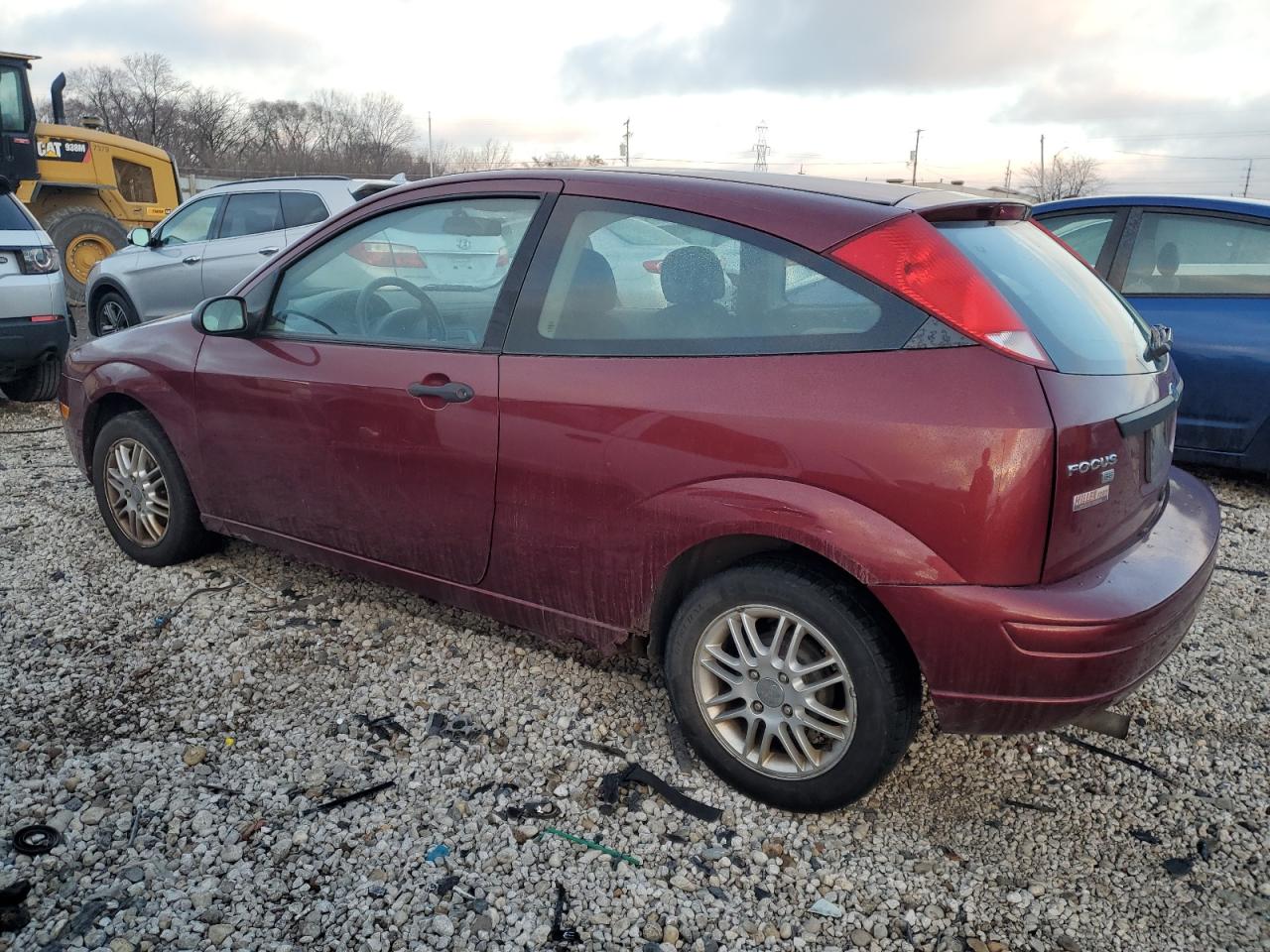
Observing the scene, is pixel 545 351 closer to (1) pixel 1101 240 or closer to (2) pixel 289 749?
(2) pixel 289 749

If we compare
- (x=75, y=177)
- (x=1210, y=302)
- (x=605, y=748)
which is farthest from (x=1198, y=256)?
(x=75, y=177)

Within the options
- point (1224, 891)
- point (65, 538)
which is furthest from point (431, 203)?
point (1224, 891)

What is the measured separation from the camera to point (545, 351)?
2.85 m

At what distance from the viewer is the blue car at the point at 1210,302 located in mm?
5188

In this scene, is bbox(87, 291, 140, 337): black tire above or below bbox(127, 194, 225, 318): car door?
below

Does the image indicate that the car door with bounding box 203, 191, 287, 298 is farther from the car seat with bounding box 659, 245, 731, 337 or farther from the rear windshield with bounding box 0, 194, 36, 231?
the car seat with bounding box 659, 245, 731, 337

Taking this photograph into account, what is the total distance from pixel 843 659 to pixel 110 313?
32.1 feet

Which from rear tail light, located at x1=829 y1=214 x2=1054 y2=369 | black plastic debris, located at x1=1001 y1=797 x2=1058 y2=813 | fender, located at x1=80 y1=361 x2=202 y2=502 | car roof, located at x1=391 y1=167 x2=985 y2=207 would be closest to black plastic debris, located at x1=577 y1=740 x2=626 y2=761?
black plastic debris, located at x1=1001 y1=797 x2=1058 y2=813

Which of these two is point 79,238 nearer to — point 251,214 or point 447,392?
point 251,214

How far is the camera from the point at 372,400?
3.18 meters

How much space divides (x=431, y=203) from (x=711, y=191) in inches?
44.1

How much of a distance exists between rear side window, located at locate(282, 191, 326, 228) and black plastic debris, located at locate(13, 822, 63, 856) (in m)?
7.28

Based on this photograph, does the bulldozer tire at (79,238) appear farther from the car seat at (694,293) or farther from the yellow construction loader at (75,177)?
the car seat at (694,293)

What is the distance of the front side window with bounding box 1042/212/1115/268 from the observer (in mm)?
5785
